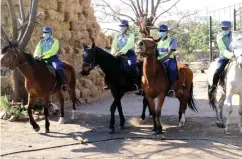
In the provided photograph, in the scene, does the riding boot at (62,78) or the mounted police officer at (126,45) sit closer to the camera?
the mounted police officer at (126,45)

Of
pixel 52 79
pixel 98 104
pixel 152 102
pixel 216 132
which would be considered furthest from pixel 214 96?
pixel 98 104

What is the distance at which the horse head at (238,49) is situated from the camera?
276 inches

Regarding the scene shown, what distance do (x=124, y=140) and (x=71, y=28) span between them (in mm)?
6846

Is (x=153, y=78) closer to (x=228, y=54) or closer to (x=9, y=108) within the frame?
(x=228, y=54)

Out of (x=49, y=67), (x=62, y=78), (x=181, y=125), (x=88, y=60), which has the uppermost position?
(x=88, y=60)

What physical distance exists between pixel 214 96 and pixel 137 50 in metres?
A: 3.08

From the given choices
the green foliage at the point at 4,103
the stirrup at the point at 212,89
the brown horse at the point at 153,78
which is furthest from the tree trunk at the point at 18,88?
the stirrup at the point at 212,89

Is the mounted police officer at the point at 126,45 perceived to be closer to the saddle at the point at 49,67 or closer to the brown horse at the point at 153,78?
the brown horse at the point at 153,78

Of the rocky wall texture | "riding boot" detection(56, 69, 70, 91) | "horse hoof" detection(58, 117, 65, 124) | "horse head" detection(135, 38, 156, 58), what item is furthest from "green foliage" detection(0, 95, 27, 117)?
"horse head" detection(135, 38, 156, 58)

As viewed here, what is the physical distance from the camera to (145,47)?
7113 millimetres

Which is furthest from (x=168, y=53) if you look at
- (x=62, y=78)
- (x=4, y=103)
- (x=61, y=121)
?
(x=4, y=103)

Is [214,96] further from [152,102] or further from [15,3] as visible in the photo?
[15,3]

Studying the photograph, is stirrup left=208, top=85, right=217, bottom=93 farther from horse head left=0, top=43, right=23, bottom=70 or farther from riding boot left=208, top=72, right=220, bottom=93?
horse head left=0, top=43, right=23, bottom=70

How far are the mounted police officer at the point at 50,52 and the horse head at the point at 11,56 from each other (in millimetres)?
1120
